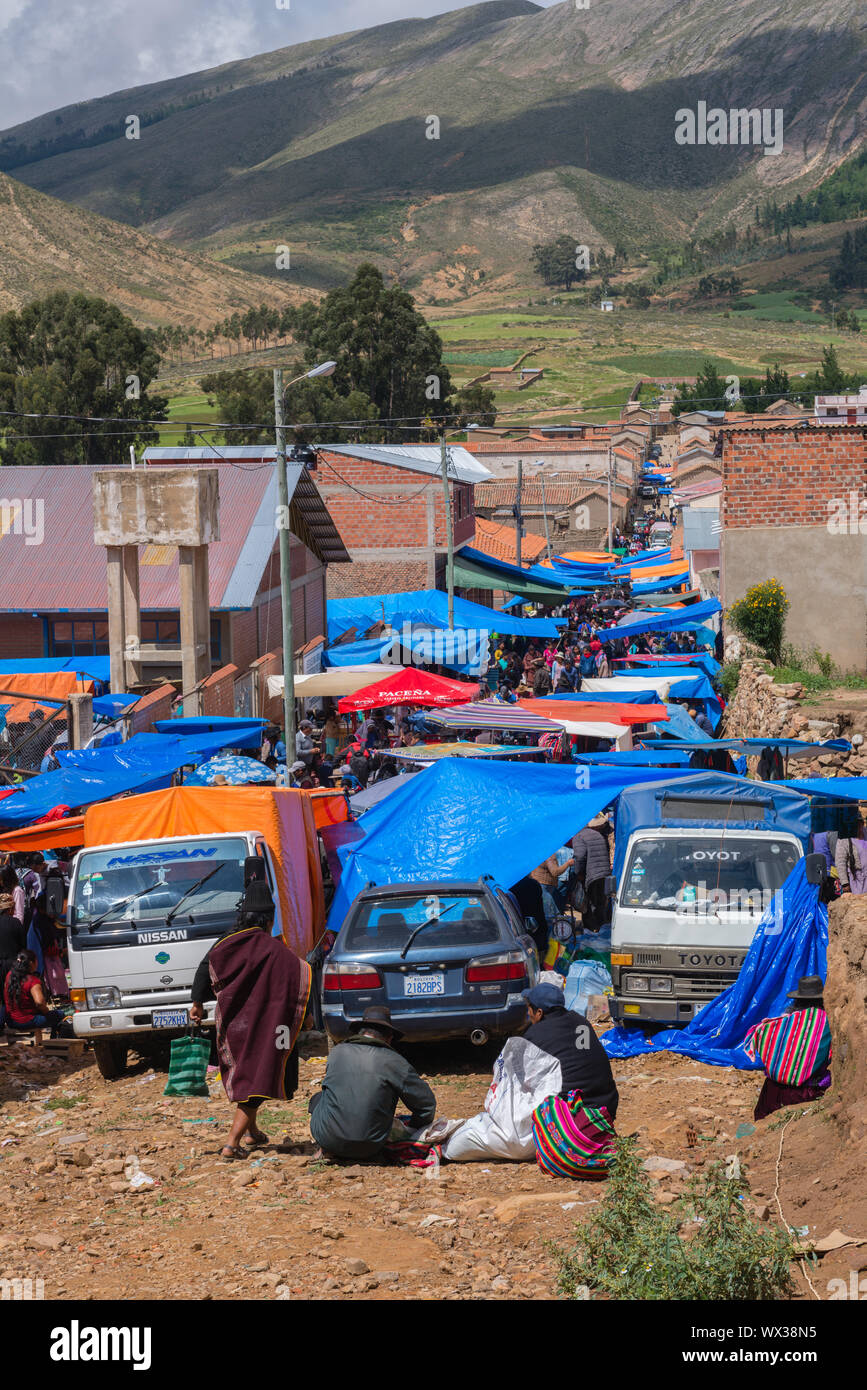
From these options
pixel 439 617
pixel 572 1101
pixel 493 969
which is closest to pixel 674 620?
pixel 439 617

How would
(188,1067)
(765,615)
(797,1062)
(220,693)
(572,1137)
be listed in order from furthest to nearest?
1. (765,615)
2. (220,693)
3. (188,1067)
4. (797,1062)
5. (572,1137)

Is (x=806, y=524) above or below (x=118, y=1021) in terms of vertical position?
above

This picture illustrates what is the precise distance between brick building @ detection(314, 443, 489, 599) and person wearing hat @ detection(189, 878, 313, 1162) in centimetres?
3726

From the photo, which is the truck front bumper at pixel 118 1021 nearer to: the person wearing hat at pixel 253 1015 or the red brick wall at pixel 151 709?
the person wearing hat at pixel 253 1015

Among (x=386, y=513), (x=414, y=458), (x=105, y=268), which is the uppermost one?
(x=105, y=268)

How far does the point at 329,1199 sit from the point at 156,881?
4572mm

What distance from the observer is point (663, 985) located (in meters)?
11.4

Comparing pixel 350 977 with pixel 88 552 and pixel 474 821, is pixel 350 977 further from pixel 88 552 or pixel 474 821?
pixel 88 552

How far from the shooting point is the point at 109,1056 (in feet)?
38.6

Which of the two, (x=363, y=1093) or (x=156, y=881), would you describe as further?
(x=156, y=881)

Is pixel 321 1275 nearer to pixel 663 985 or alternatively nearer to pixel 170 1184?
pixel 170 1184

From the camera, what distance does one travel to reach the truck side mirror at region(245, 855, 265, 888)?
1154cm

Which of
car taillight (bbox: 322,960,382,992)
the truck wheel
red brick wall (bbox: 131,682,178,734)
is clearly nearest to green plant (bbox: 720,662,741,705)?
red brick wall (bbox: 131,682,178,734)
